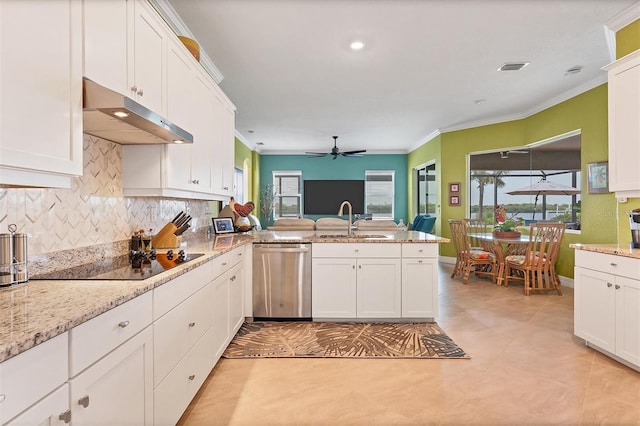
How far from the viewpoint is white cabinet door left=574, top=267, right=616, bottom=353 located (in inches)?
100

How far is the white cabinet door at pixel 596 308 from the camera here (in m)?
2.55

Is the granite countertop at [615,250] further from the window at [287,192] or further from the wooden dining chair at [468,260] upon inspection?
the window at [287,192]

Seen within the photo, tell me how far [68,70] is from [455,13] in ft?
9.29

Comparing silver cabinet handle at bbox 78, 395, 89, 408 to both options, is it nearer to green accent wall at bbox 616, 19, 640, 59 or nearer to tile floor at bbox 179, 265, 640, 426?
tile floor at bbox 179, 265, 640, 426

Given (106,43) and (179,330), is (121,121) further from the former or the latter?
(179,330)

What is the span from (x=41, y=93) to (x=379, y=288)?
2980 mm

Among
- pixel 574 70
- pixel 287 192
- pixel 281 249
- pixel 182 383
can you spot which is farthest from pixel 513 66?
pixel 287 192

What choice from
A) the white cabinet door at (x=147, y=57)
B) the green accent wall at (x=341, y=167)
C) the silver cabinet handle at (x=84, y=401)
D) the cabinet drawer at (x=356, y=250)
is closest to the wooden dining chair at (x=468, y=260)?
the cabinet drawer at (x=356, y=250)

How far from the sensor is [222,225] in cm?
400

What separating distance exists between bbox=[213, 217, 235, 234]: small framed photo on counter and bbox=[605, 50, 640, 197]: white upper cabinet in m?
3.81

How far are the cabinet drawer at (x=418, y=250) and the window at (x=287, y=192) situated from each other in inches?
271

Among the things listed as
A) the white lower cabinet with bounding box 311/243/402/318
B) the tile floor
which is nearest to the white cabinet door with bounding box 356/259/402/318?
the white lower cabinet with bounding box 311/243/402/318

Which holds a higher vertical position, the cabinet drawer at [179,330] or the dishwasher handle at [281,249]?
the dishwasher handle at [281,249]

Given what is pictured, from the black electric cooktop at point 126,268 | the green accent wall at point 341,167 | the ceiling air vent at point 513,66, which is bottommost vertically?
the black electric cooktop at point 126,268
